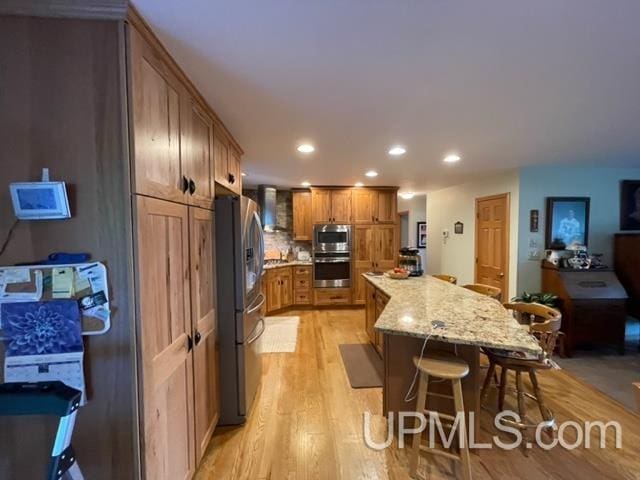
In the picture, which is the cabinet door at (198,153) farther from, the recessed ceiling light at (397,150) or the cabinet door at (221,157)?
the recessed ceiling light at (397,150)

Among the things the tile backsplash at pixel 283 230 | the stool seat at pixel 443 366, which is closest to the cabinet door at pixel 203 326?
the stool seat at pixel 443 366

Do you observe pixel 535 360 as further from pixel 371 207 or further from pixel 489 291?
pixel 371 207

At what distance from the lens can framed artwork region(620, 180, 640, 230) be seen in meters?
4.05

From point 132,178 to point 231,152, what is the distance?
162 centimetres

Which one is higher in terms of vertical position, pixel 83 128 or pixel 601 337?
pixel 83 128

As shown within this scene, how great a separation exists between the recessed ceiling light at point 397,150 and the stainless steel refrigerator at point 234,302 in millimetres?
1555

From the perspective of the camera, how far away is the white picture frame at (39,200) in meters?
0.99

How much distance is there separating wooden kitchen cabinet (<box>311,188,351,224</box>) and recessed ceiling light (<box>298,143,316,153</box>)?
2420 millimetres

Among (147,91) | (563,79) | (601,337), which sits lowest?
(601,337)

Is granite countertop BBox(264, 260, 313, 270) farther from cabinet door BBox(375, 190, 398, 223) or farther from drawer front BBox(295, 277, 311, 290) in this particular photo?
cabinet door BBox(375, 190, 398, 223)

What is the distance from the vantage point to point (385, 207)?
5.53m

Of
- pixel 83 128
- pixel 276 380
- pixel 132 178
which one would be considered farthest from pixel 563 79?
pixel 276 380

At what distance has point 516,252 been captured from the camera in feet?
13.2

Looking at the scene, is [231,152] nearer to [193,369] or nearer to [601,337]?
[193,369]
